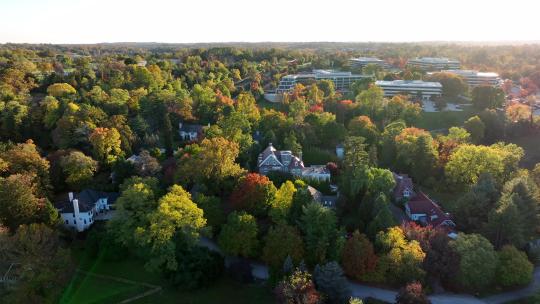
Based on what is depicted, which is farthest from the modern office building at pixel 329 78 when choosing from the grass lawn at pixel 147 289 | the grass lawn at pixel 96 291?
the grass lawn at pixel 96 291

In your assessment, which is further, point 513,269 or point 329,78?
point 329,78

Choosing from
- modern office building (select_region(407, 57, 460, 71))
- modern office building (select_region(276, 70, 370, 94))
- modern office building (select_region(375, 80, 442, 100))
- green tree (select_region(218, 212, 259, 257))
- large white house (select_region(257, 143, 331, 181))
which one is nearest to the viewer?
green tree (select_region(218, 212, 259, 257))

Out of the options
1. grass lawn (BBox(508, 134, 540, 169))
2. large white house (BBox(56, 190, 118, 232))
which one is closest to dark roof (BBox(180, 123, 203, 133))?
large white house (BBox(56, 190, 118, 232))

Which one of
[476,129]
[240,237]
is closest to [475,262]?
[240,237]

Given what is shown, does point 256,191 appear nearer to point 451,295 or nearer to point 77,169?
point 451,295

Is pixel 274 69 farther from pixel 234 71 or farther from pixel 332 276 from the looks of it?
pixel 332 276

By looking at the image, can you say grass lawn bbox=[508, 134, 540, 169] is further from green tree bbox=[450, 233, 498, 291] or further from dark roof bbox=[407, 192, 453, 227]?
green tree bbox=[450, 233, 498, 291]
